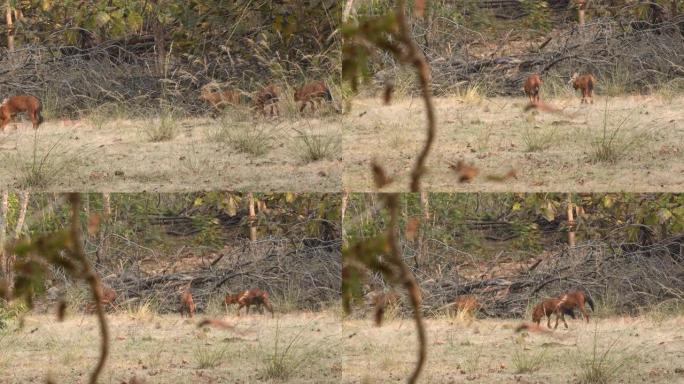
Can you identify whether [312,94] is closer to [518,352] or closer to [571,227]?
[571,227]

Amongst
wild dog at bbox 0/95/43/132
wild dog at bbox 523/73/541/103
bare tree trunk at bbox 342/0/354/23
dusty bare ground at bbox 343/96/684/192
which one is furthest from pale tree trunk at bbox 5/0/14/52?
wild dog at bbox 523/73/541/103

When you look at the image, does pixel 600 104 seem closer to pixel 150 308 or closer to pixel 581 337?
pixel 581 337

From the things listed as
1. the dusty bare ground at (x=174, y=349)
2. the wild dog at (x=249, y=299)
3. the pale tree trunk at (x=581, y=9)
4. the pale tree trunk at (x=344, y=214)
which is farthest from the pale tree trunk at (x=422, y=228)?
the pale tree trunk at (x=581, y=9)

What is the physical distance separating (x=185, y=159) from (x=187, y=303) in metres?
0.77

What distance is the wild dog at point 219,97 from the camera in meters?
6.93

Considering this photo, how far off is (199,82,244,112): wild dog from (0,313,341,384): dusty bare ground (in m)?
1.14

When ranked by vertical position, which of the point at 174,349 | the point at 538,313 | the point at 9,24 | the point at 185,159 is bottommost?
the point at 174,349

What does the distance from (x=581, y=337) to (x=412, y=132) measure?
4.38 ft

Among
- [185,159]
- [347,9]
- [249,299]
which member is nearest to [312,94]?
[347,9]

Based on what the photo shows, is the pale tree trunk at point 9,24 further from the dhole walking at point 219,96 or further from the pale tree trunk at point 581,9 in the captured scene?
the pale tree trunk at point 581,9

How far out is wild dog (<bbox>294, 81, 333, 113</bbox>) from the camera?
22.4 ft

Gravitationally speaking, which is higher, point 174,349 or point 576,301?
point 576,301

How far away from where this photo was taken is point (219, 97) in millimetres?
6949

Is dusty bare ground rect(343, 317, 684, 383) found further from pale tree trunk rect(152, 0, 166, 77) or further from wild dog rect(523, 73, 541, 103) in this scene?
pale tree trunk rect(152, 0, 166, 77)
